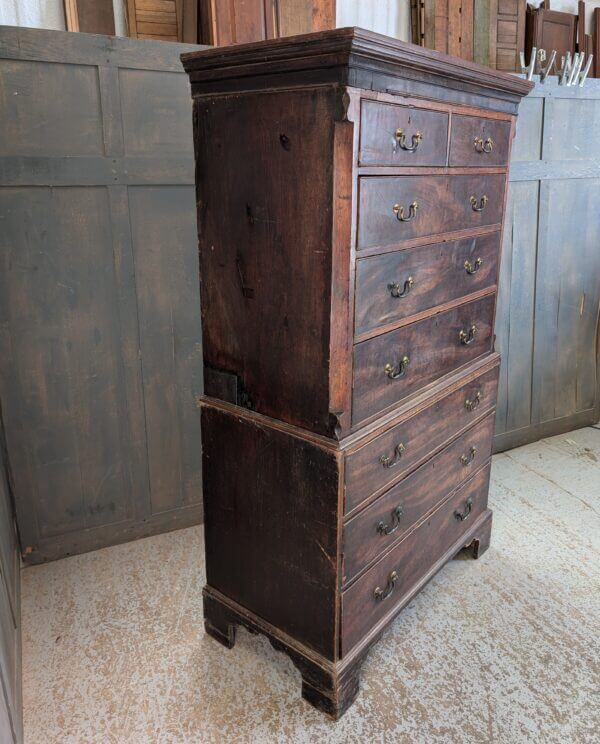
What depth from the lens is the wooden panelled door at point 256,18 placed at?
2.48 meters

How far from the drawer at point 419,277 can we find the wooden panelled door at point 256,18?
137 cm

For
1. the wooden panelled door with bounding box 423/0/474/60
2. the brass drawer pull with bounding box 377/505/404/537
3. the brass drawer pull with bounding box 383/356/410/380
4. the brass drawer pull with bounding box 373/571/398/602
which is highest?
the wooden panelled door with bounding box 423/0/474/60

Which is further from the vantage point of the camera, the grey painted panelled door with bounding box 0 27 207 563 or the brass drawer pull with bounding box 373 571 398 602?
the grey painted panelled door with bounding box 0 27 207 563

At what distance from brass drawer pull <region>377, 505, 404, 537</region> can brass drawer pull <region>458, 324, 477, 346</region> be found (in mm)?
582

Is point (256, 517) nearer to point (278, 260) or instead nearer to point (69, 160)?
point (278, 260)

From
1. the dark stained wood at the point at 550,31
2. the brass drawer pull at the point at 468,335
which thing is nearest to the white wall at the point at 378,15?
the dark stained wood at the point at 550,31

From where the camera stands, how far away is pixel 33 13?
2396 mm

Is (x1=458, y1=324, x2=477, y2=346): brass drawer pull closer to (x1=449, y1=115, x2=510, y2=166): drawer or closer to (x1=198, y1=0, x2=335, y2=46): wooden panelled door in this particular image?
(x1=449, y1=115, x2=510, y2=166): drawer

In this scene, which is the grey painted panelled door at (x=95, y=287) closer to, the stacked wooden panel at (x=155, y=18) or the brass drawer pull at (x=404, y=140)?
the stacked wooden panel at (x=155, y=18)

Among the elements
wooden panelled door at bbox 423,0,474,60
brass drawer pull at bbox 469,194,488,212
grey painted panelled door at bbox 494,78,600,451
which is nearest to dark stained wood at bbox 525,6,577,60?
wooden panelled door at bbox 423,0,474,60

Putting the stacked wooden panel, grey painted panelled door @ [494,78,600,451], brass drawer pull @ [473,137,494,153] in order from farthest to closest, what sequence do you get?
1. grey painted panelled door @ [494,78,600,451]
2. the stacked wooden panel
3. brass drawer pull @ [473,137,494,153]

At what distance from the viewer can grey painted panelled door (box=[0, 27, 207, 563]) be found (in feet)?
6.61

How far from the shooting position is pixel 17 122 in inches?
77.5

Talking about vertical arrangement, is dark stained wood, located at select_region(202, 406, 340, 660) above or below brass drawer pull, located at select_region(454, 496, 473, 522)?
above
